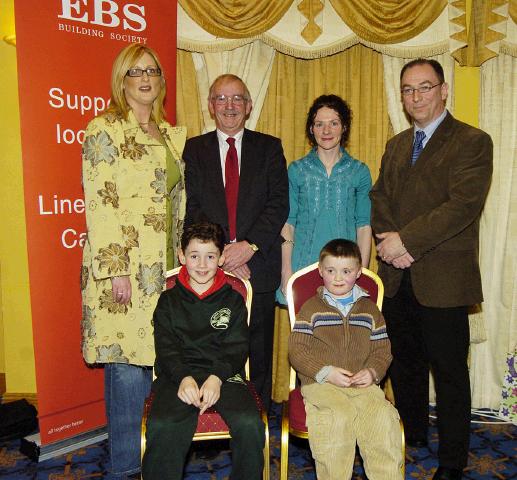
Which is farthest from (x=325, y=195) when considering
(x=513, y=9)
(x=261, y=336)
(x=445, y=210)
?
(x=513, y=9)

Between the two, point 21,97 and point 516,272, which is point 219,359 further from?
point 516,272

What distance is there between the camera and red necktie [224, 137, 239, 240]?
9.41 feet

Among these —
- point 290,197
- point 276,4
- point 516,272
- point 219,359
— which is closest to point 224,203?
point 290,197

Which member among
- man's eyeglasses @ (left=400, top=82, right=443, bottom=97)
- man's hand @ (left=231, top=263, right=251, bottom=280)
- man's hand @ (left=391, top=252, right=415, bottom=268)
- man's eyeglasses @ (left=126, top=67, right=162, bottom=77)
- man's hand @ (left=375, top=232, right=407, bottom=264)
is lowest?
man's hand @ (left=231, top=263, right=251, bottom=280)

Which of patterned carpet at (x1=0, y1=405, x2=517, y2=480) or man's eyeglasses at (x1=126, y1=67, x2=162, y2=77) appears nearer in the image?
man's eyeglasses at (x1=126, y1=67, x2=162, y2=77)

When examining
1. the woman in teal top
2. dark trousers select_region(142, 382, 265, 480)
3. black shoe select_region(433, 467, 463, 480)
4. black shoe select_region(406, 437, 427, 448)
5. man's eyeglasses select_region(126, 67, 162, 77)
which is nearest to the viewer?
dark trousers select_region(142, 382, 265, 480)

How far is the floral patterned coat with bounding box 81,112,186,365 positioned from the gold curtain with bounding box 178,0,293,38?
1.09m

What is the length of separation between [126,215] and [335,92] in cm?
173

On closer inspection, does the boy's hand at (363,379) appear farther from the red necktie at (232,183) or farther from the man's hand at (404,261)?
the red necktie at (232,183)

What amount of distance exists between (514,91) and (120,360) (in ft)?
9.14


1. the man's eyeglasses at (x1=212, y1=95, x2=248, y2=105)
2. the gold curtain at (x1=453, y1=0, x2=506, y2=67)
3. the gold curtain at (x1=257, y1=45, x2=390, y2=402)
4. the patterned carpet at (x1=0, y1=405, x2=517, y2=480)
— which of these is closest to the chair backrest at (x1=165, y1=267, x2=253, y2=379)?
the patterned carpet at (x1=0, y1=405, x2=517, y2=480)

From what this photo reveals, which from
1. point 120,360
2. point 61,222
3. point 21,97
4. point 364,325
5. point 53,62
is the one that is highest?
point 53,62

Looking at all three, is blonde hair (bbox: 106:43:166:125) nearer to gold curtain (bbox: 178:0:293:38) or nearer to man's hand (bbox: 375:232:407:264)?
gold curtain (bbox: 178:0:293:38)

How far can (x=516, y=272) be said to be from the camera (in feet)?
11.8
